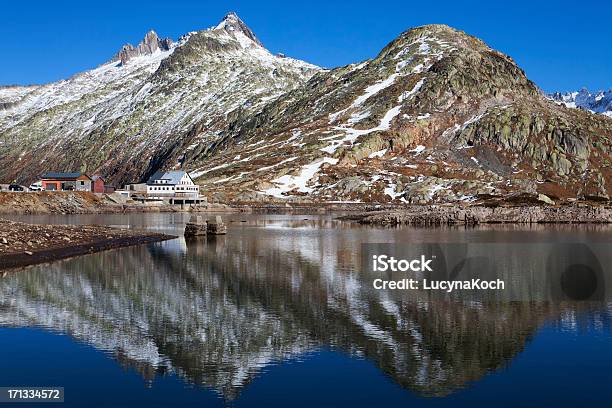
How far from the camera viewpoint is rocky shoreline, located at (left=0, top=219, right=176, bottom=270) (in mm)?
58969

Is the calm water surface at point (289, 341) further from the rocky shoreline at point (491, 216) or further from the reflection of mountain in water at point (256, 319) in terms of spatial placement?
the rocky shoreline at point (491, 216)

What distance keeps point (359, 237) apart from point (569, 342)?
6478cm

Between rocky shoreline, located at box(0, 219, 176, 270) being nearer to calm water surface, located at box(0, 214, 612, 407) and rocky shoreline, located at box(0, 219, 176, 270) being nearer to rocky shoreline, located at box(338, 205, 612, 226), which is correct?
calm water surface, located at box(0, 214, 612, 407)

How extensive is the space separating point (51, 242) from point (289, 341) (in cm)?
4595

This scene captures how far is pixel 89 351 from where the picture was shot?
30.3 m

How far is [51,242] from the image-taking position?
2753 inches

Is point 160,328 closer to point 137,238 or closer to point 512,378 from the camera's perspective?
point 512,378

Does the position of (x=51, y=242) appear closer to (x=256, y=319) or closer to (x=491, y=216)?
(x=256, y=319)

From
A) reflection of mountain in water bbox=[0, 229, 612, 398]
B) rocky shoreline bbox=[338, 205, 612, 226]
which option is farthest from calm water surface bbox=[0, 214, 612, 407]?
rocky shoreline bbox=[338, 205, 612, 226]

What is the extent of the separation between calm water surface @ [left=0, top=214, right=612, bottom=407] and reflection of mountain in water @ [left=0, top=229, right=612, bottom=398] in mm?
96

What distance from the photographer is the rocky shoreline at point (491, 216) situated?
139375 mm

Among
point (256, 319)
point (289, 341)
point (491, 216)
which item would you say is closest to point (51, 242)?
point (256, 319)

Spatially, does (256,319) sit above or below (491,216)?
below

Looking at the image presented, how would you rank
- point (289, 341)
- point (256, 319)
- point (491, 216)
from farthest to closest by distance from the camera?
1. point (491, 216)
2. point (256, 319)
3. point (289, 341)
